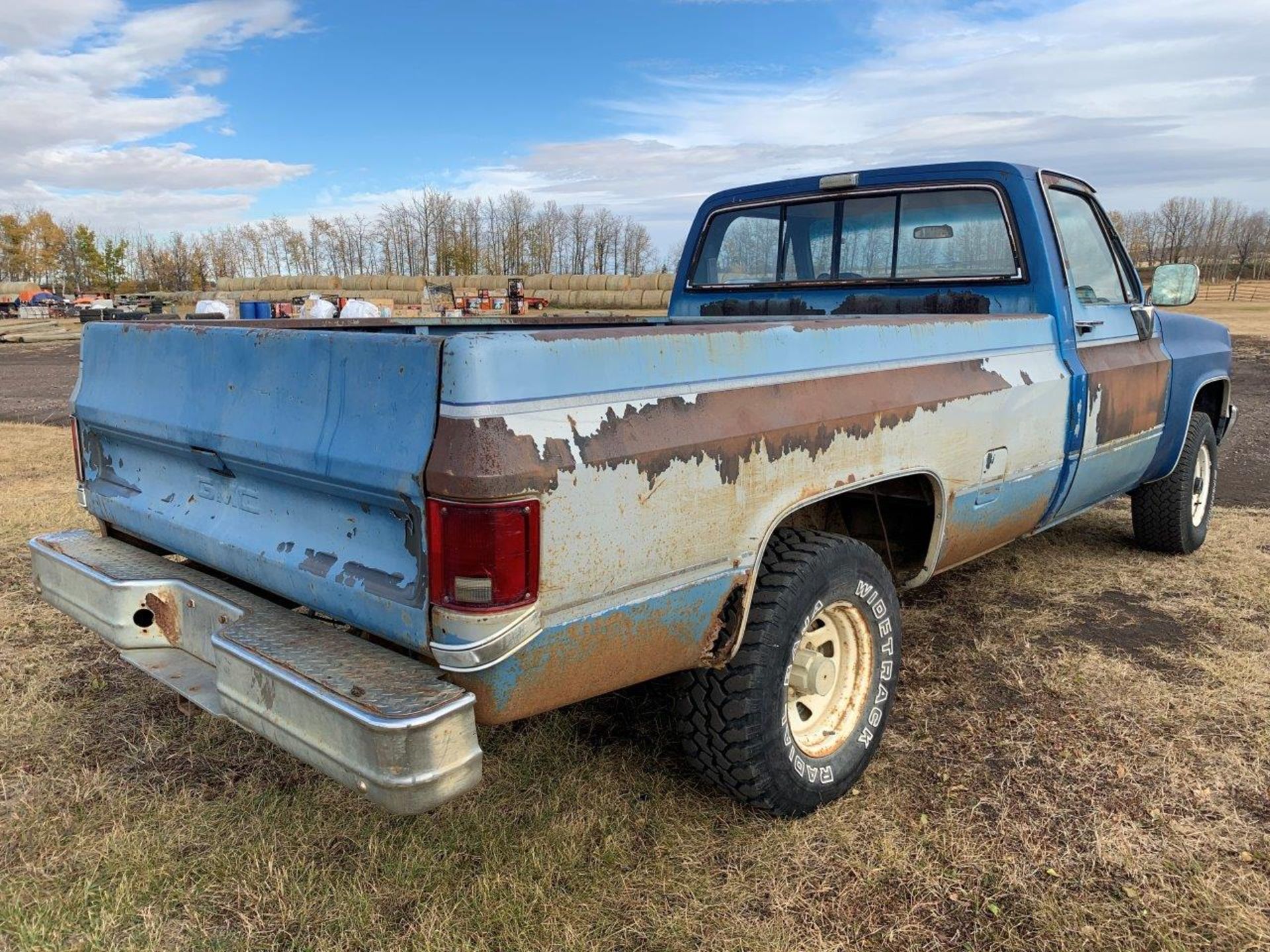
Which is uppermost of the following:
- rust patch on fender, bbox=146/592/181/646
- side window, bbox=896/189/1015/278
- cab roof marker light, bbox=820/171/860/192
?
cab roof marker light, bbox=820/171/860/192

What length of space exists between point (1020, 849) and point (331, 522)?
2.08 meters

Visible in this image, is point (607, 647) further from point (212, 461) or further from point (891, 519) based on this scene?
point (891, 519)

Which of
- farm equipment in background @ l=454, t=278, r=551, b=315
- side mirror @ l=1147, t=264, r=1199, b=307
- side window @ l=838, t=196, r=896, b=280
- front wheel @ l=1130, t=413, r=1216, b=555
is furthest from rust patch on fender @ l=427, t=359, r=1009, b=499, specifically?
farm equipment in background @ l=454, t=278, r=551, b=315

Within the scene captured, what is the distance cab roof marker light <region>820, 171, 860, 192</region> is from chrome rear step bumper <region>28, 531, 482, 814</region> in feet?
10.1

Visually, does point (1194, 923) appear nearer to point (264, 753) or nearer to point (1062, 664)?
point (1062, 664)

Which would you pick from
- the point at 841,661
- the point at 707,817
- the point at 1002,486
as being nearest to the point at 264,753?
the point at 707,817

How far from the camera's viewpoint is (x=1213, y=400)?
5.41m

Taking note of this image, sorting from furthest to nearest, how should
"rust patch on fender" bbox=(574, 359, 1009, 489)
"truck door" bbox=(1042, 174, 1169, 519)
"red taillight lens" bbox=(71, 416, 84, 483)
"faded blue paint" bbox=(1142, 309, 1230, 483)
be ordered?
1. "faded blue paint" bbox=(1142, 309, 1230, 483)
2. "truck door" bbox=(1042, 174, 1169, 519)
3. "red taillight lens" bbox=(71, 416, 84, 483)
4. "rust patch on fender" bbox=(574, 359, 1009, 489)

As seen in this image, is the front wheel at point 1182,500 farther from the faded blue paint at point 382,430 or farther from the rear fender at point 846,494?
the rear fender at point 846,494

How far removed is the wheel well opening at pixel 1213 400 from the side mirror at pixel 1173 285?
930mm

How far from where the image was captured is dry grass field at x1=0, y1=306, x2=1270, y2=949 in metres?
2.28

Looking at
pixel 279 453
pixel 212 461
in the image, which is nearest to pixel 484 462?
pixel 279 453

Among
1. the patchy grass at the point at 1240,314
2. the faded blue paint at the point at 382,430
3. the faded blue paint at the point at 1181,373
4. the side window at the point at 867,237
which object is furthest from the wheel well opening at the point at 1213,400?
the patchy grass at the point at 1240,314

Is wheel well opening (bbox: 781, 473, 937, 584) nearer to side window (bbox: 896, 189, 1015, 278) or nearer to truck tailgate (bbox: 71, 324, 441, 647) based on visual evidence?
side window (bbox: 896, 189, 1015, 278)
